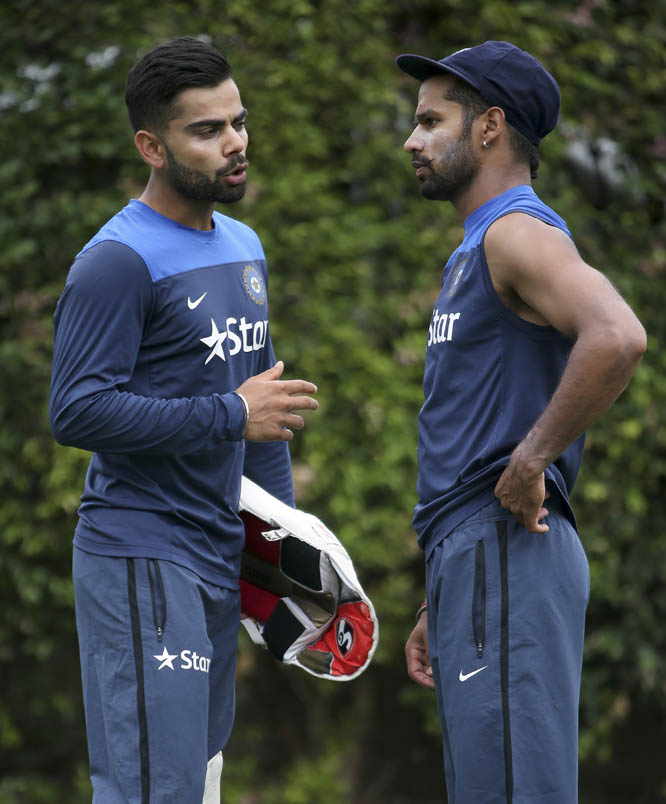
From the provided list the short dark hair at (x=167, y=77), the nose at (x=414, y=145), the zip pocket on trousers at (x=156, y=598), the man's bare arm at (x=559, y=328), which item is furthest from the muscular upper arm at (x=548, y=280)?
the zip pocket on trousers at (x=156, y=598)

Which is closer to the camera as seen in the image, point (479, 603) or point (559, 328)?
point (559, 328)

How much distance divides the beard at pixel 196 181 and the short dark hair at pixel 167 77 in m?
0.10

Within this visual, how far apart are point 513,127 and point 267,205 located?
2.24 meters

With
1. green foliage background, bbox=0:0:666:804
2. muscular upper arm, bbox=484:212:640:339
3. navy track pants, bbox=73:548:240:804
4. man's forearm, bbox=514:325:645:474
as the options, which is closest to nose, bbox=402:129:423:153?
muscular upper arm, bbox=484:212:640:339

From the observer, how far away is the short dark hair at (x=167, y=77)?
2902 millimetres

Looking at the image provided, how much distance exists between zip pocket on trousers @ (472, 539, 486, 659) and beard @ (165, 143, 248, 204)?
3.58ft

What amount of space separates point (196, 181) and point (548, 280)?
958 millimetres

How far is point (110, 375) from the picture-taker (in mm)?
2719

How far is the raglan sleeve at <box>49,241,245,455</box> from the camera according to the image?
8.84 feet

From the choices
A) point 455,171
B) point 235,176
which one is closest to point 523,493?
point 455,171

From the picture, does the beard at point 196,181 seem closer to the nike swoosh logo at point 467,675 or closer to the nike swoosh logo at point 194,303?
the nike swoosh logo at point 194,303

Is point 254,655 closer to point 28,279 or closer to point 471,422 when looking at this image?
point 28,279

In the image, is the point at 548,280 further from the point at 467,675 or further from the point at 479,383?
the point at 467,675

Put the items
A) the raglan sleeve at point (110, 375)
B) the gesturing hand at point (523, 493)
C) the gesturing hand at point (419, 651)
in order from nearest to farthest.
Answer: the gesturing hand at point (523, 493) < the raglan sleeve at point (110, 375) < the gesturing hand at point (419, 651)
